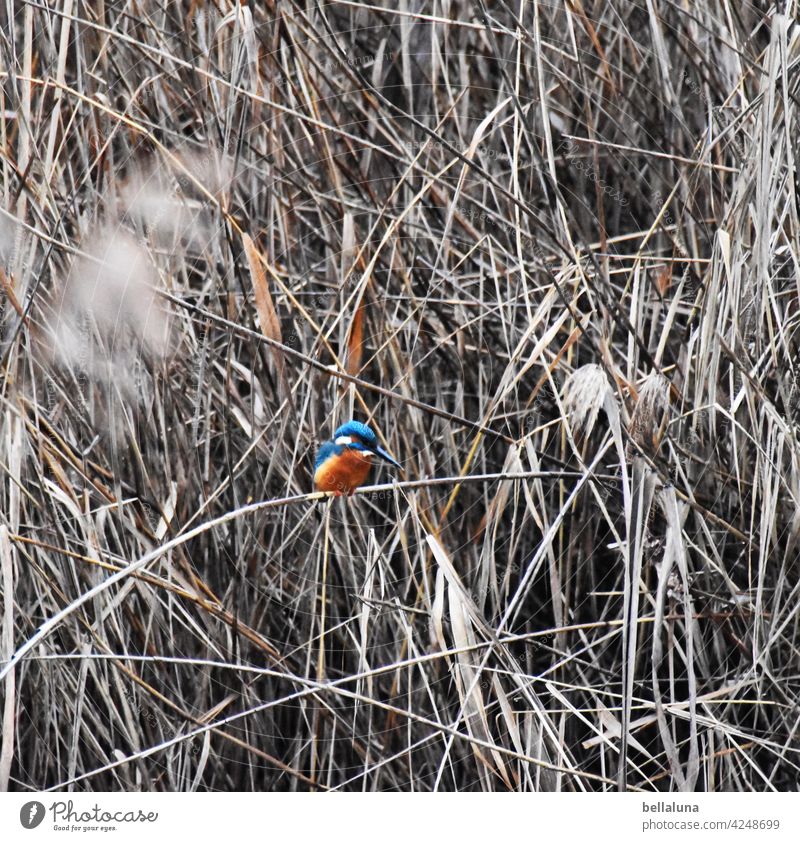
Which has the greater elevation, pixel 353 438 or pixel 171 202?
pixel 171 202

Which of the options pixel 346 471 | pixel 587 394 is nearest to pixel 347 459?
pixel 346 471

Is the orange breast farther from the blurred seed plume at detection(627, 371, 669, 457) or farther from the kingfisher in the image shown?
the blurred seed plume at detection(627, 371, 669, 457)

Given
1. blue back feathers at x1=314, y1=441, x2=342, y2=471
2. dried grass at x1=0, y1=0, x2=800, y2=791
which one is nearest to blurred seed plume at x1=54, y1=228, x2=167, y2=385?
dried grass at x1=0, y1=0, x2=800, y2=791

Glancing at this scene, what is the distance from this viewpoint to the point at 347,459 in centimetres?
107

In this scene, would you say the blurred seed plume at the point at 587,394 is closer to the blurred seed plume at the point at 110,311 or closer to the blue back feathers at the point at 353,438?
the blue back feathers at the point at 353,438

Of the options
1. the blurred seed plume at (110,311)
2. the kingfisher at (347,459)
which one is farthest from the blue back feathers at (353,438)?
the blurred seed plume at (110,311)

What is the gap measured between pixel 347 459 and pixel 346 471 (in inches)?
0.6

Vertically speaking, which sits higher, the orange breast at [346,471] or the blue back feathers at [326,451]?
the blue back feathers at [326,451]

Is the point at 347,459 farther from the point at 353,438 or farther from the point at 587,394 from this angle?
the point at 587,394

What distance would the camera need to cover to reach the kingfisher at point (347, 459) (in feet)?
3.51

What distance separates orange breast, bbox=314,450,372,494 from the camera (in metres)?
1.07
